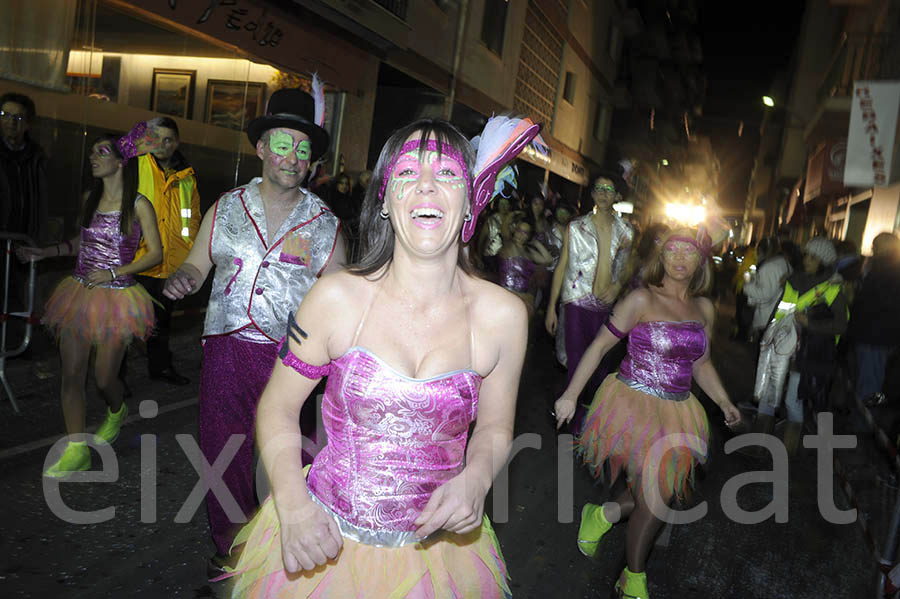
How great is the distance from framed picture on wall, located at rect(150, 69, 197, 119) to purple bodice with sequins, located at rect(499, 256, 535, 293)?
4.70 meters

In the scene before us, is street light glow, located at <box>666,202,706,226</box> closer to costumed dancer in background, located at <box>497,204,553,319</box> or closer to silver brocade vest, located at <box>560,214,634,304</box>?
costumed dancer in background, located at <box>497,204,553,319</box>

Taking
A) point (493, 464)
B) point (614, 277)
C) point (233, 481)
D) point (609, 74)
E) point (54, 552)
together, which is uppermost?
point (609, 74)

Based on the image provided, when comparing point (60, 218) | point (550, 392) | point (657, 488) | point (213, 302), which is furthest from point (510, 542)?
point (60, 218)

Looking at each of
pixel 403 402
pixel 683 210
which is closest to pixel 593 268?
pixel 403 402

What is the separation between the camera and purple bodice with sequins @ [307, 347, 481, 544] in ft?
7.23

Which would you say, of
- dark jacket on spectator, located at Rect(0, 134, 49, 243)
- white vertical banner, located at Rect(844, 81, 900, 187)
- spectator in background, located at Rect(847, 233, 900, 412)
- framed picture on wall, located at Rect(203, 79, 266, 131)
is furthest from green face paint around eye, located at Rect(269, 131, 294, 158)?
white vertical banner, located at Rect(844, 81, 900, 187)

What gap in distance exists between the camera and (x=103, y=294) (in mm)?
5133

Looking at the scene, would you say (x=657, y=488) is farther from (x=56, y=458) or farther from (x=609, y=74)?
(x=609, y=74)

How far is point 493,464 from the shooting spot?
89.6 inches

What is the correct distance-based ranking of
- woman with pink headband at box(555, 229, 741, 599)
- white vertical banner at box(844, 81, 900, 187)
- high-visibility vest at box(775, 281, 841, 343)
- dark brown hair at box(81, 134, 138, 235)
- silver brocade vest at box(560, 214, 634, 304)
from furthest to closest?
white vertical banner at box(844, 81, 900, 187), high-visibility vest at box(775, 281, 841, 343), silver brocade vest at box(560, 214, 634, 304), dark brown hair at box(81, 134, 138, 235), woman with pink headband at box(555, 229, 741, 599)

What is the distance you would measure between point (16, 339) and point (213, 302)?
4857mm

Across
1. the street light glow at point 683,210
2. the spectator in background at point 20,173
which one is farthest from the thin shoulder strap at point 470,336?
the street light glow at point 683,210

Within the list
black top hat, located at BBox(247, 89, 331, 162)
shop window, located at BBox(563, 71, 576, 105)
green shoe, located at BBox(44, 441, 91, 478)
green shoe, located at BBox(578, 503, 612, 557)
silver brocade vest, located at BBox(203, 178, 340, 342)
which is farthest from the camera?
shop window, located at BBox(563, 71, 576, 105)

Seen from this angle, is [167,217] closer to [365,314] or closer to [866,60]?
[365,314]
